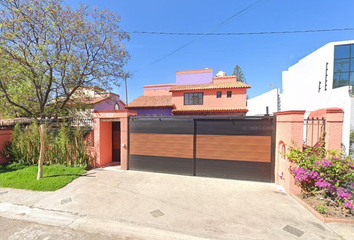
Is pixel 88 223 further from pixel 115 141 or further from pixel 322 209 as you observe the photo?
pixel 322 209

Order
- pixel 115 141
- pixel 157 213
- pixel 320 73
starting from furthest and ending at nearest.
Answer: pixel 320 73 < pixel 115 141 < pixel 157 213

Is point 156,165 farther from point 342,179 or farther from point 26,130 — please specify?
point 26,130

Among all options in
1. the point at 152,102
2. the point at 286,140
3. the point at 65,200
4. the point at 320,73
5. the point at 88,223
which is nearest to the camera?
the point at 88,223

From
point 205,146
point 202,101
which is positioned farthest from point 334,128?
point 202,101

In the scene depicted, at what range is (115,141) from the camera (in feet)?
24.5

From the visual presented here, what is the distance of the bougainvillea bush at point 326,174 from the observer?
333 centimetres

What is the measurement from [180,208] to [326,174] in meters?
3.92

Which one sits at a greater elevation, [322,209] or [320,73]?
[320,73]

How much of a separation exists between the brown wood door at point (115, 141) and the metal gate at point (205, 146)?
1365 mm

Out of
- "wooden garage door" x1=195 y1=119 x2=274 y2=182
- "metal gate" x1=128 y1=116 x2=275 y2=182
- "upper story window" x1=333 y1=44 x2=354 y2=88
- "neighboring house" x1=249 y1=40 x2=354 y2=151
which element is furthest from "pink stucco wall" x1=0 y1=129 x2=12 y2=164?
"upper story window" x1=333 y1=44 x2=354 y2=88

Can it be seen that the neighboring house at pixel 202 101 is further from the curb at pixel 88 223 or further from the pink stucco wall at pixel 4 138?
the curb at pixel 88 223

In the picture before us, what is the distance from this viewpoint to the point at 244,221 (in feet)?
10.2

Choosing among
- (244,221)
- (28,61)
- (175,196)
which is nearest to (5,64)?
(28,61)

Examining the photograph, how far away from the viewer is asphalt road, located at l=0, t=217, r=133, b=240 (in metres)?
2.74
